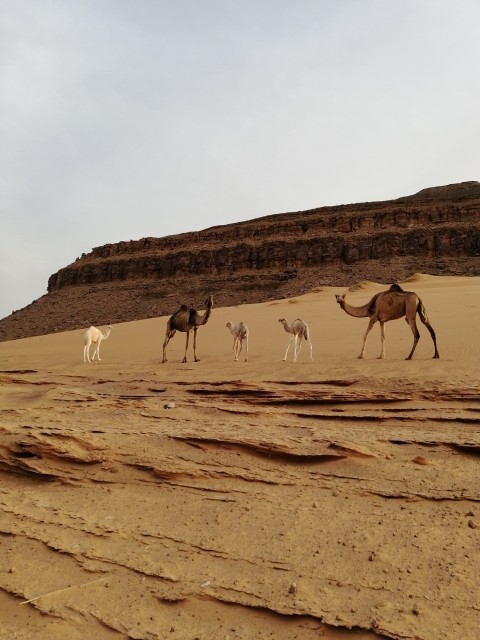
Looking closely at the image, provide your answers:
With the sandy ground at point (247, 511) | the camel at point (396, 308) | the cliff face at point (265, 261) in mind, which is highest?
the cliff face at point (265, 261)

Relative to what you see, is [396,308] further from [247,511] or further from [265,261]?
[265,261]

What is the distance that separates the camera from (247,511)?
156 inches

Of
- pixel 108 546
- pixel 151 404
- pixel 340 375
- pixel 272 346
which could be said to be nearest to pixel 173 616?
pixel 108 546

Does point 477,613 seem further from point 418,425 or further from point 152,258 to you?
point 152,258

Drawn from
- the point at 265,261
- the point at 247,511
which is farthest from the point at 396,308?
the point at 265,261

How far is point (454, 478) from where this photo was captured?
412cm

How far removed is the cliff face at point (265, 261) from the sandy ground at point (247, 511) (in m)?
44.1

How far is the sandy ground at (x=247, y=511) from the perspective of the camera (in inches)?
112

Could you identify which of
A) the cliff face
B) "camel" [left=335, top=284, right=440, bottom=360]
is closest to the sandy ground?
"camel" [left=335, top=284, right=440, bottom=360]

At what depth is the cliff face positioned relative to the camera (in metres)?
53.0

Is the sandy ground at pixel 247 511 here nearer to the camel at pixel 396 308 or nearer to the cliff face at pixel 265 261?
the camel at pixel 396 308

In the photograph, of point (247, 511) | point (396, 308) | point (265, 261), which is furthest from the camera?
point (265, 261)

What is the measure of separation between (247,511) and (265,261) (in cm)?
6088

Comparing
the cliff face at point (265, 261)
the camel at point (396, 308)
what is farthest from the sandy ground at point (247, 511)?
the cliff face at point (265, 261)
